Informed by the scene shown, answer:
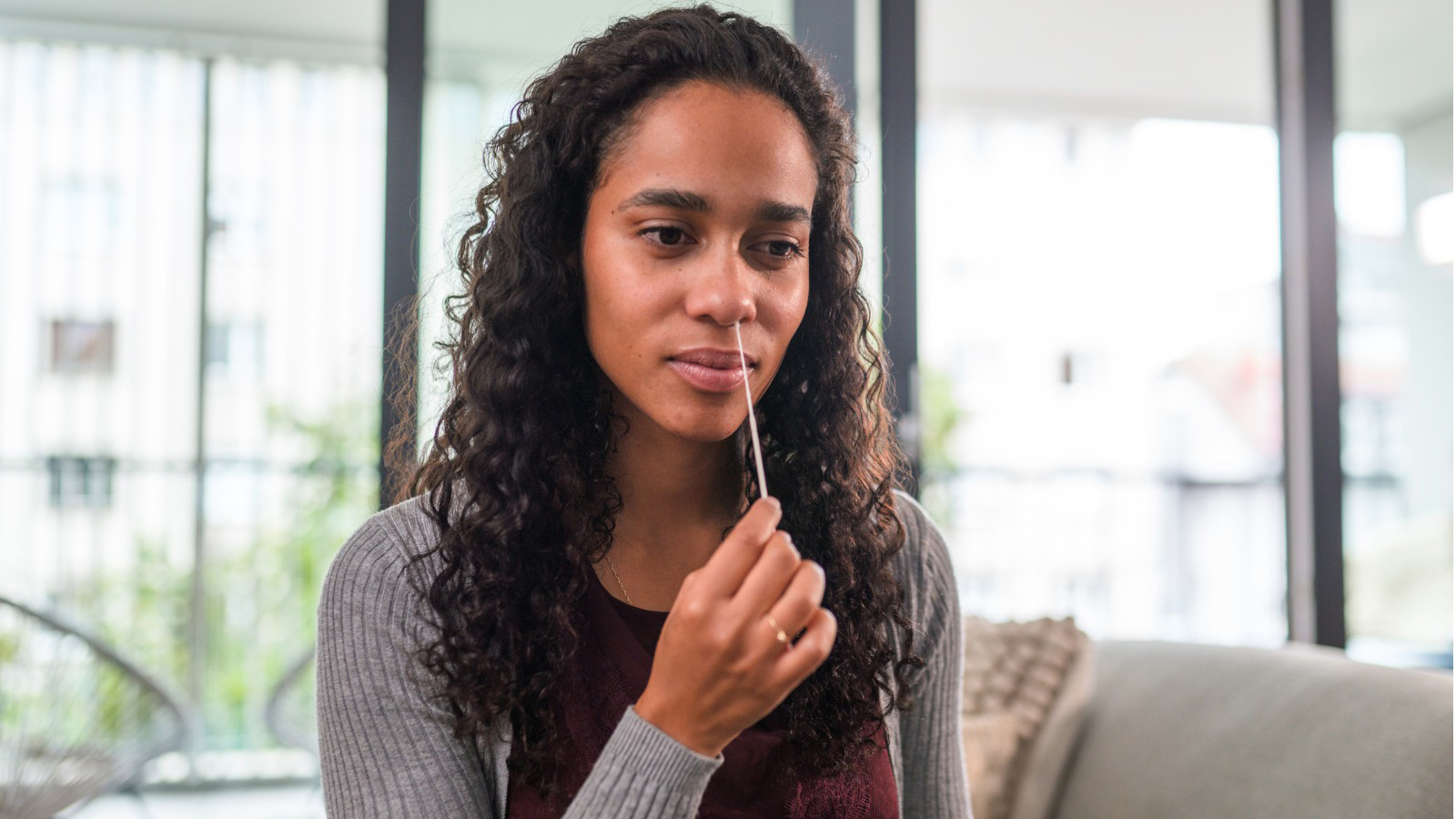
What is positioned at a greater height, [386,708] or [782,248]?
[782,248]

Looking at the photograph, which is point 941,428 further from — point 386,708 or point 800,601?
point 800,601

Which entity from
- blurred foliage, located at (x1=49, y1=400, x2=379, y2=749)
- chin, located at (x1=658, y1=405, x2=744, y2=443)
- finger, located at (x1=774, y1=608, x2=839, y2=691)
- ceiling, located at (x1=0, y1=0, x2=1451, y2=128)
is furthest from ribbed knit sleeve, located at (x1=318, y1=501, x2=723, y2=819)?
blurred foliage, located at (x1=49, y1=400, x2=379, y2=749)

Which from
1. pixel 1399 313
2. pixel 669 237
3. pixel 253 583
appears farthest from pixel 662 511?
pixel 253 583

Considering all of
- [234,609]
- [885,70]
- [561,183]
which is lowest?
[234,609]

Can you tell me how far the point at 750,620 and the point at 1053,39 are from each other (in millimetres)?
3866

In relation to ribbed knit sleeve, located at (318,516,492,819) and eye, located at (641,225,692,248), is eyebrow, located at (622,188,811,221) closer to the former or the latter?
eye, located at (641,225,692,248)

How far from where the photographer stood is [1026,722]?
1666 mm

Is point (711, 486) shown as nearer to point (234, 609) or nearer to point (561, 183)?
point (561, 183)

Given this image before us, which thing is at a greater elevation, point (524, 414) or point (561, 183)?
point (561, 183)

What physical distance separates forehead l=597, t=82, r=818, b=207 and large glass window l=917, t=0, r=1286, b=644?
12.6 feet

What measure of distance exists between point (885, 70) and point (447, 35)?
0.93 meters

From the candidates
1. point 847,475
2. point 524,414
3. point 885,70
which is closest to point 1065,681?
point 847,475

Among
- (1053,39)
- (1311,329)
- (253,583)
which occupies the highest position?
(1053,39)

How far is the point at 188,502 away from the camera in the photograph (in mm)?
3557
